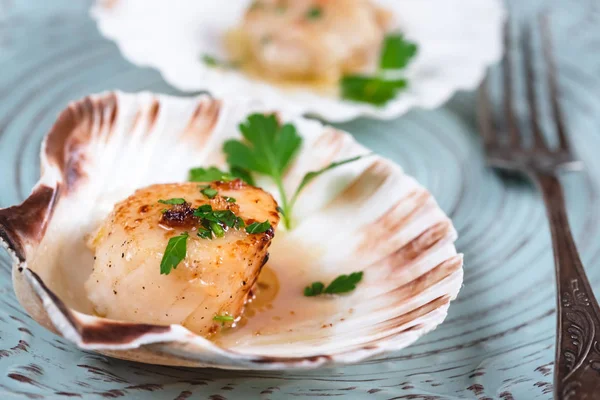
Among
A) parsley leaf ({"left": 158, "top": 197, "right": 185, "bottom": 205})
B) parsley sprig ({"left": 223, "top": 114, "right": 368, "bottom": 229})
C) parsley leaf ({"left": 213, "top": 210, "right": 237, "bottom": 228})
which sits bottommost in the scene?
parsley leaf ({"left": 213, "top": 210, "right": 237, "bottom": 228})

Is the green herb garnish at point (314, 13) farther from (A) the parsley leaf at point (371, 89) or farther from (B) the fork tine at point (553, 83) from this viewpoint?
(B) the fork tine at point (553, 83)

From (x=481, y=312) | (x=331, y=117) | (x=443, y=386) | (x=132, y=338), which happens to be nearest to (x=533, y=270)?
(x=481, y=312)

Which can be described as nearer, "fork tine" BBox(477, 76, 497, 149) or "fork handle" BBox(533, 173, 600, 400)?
"fork handle" BBox(533, 173, 600, 400)

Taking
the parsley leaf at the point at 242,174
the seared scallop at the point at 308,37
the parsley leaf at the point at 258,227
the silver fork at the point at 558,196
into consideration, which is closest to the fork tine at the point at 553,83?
the silver fork at the point at 558,196

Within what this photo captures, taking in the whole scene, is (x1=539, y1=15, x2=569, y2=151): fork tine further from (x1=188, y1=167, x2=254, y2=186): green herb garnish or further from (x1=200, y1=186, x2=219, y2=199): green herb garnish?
(x1=200, y1=186, x2=219, y2=199): green herb garnish

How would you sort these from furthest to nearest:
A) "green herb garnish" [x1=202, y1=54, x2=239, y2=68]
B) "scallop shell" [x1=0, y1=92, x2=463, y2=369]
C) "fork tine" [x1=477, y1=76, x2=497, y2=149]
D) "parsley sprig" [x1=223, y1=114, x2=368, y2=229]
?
"green herb garnish" [x1=202, y1=54, x2=239, y2=68]
"fork tine" [x1=477, y1=76, x2=497, y2=149]
"parsley sprig" [x1=223, y1=114, x2=368, y2=229]
"scallop shell" [x1=0, y1=92, x2=463, y2=369]

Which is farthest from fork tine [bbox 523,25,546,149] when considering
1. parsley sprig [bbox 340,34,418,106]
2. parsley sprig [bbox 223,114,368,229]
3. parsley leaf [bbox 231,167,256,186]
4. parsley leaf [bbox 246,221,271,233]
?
parsley leaf [bbox 246,221,271,233]
